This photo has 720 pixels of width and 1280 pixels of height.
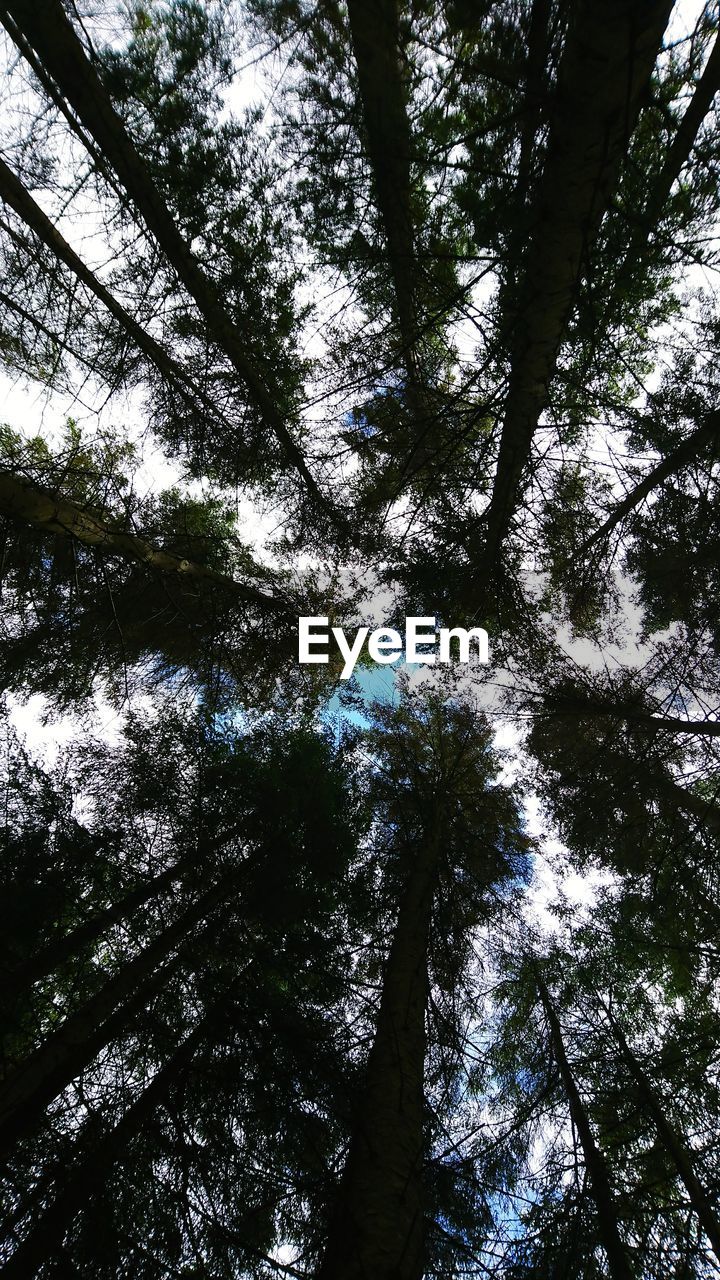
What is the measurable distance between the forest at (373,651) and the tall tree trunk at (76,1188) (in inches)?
1.0

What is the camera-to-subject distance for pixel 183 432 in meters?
5.34

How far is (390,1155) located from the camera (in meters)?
2.59

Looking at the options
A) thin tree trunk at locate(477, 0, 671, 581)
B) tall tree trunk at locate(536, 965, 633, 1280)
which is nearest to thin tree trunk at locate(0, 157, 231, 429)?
thin tree trunk at locate(477, 0, 671, 581)

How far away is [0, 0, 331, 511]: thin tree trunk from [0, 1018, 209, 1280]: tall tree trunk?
5.19 metres

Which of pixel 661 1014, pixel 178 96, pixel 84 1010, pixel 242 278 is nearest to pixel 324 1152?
pixel 84 1010

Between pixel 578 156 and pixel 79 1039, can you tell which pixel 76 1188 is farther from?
pixel 578 156

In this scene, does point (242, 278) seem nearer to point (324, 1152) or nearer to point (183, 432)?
point (183, 432)

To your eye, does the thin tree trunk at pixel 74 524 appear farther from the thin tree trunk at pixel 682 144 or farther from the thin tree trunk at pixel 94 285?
the thin tree trunk at pixel 682 144

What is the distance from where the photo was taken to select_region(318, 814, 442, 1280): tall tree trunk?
85.5 inches

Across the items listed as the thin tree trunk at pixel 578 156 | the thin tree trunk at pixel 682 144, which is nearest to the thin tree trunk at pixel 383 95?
the thin tree trunk at pixel 578 156

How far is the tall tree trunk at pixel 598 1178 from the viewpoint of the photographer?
3.03 metres

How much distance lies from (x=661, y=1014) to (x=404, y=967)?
3328 millimetres

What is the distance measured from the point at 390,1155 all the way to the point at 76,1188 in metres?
1.64

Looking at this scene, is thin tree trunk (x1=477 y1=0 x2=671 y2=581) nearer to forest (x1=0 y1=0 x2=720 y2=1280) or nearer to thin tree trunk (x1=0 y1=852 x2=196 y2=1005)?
forest (x1=0 y1=0 x2=720 y2=1280)
